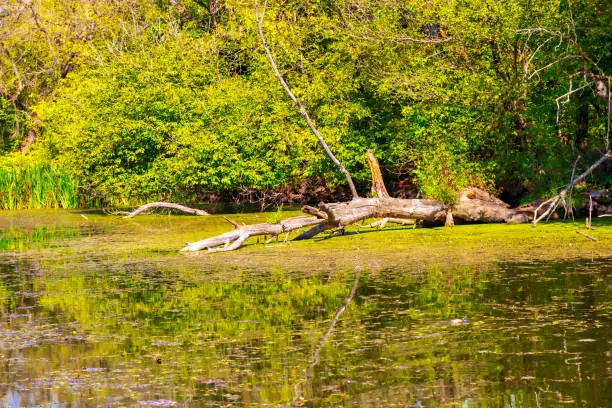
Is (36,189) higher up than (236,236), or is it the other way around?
(36,189)

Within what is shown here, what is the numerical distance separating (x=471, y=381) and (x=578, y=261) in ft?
19.6

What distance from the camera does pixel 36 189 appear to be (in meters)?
27.9

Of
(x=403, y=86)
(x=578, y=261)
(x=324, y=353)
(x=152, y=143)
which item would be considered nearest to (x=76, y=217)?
(x=152, y=143)

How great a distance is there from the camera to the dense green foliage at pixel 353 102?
58.1 feet

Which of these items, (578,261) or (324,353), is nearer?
(324,353)

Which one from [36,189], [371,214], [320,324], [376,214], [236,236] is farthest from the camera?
A: [36,189]

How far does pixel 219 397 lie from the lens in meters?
5.95

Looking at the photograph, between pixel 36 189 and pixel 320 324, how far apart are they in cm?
2109

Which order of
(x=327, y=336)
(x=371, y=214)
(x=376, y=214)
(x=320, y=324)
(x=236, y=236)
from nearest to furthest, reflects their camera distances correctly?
1. (x=327, y=336)
2. (x=320, y=324)
3. (x=236, y=236)
4. (x=371, y=214)
5. (x=376, y=214)

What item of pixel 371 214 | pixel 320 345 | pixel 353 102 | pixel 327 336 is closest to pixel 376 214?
pixel 371 214

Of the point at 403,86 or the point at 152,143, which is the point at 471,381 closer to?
the point at 403,86

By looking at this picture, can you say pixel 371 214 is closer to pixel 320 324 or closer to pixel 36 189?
pixel 320 324

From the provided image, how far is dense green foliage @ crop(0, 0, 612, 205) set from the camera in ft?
58.1

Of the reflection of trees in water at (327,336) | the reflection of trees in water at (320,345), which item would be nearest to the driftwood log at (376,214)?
the reflection of trees in water at (327,336)
